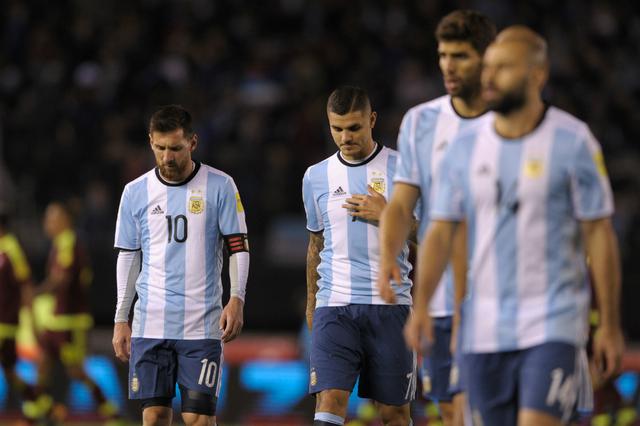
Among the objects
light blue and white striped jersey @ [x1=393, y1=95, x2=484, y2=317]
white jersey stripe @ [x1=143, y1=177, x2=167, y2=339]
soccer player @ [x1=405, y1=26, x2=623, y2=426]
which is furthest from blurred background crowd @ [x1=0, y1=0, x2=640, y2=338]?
soccer player @ [x1=405, y1=26, x2=623, y2=426]

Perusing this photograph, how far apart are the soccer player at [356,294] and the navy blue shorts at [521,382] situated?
2314 millimetres

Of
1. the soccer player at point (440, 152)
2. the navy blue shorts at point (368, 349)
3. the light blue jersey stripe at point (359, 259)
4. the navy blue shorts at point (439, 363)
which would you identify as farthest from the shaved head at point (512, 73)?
the navy blue shorts at point (368, 349)

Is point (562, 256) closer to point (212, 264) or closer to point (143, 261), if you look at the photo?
point (212, 264)

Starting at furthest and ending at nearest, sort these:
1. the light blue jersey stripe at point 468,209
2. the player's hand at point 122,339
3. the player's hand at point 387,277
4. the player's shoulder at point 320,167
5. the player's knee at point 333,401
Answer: the player's shoulder at point 320,167
the player's hand at point 122,339
the player's knee at point 333,401
the player's hand at point 387,277
the light blue jersey stripe at point 468,209

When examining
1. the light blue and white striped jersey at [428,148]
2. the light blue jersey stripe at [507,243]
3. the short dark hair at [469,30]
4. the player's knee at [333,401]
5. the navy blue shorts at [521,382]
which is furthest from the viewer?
the player's knee at [333,401]

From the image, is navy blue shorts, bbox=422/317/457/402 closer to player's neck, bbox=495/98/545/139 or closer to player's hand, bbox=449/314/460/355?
player's hand, bbox=449/314/460/355

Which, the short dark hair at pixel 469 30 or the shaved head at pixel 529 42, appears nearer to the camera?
the shaved head at pixel 529 42

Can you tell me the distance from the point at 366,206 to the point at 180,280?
3.97ft

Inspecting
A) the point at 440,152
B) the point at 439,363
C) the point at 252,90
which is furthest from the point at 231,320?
the point at 252,90

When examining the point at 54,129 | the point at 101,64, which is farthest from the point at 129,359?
the point at 101,64

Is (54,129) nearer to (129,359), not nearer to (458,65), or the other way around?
(129,359)

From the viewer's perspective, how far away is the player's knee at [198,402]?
7535 mm

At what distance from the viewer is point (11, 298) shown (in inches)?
523

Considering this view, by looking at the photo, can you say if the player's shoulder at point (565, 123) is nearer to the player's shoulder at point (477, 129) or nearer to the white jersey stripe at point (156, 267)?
the player's shoulder at point (477, 129)
